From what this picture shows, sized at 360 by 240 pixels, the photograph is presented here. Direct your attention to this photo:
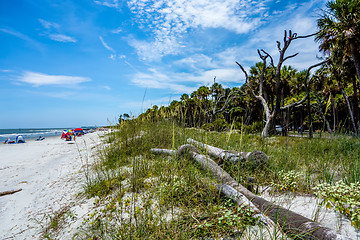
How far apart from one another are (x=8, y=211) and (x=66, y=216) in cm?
197

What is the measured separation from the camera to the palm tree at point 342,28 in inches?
406

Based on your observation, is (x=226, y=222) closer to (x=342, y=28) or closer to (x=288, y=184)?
(x=288, y=184)

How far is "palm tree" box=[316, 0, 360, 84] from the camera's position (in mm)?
10305

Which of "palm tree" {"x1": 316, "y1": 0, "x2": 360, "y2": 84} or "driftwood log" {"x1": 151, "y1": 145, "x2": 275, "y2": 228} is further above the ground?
"palm tree" {"x1": 316, "y1": 0, "x2": 360, "y2": 84}

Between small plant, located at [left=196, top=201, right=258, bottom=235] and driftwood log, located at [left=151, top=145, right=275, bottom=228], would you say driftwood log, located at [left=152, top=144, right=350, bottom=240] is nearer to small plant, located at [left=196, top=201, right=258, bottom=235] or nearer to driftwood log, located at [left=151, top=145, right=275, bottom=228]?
driftwood log, located at [left=151, top=145, right=275, bottom=228]

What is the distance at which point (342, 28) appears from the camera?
35.0 feet

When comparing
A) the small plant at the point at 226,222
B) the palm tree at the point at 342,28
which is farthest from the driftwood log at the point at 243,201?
the palm tree at the point at 342,28

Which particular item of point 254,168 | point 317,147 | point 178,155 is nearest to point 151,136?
point 178,155

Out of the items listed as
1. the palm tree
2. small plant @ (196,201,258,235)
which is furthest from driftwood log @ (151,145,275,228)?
the palm tree

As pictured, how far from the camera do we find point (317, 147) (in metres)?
5.15

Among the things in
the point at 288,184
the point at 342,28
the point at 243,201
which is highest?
the point at 342,28

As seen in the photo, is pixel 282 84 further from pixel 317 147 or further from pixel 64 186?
pixel 64 186

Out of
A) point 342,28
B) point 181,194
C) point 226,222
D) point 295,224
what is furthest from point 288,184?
point 342,28

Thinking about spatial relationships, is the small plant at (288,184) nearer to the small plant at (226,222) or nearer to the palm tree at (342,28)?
the small plant at (226,222)
